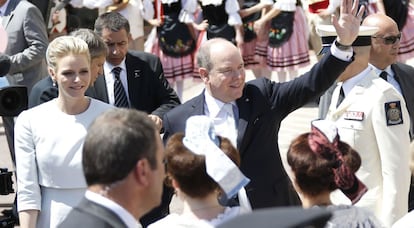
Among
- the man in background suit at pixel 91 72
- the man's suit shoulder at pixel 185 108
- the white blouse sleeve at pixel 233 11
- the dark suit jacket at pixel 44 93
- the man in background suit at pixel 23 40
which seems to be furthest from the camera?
Result: the white blouse sleeve at pixel 233 11

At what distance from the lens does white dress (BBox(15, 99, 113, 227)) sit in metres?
4.16

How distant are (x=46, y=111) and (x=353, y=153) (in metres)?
1.48

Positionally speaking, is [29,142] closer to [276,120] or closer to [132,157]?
[276,120]

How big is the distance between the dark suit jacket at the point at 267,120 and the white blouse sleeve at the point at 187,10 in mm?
5165

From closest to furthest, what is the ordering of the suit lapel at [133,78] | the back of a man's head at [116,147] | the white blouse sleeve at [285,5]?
the back of a man's head at [116,147] < the suit lapel at [133,78] < the white blouse sleeve at [285,5]

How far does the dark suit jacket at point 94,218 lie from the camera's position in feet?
8.69

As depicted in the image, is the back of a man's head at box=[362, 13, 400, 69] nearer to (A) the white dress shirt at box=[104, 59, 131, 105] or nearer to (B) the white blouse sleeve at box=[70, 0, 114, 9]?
(A) the white dress shirt at box=[104, 59, 131, 105]

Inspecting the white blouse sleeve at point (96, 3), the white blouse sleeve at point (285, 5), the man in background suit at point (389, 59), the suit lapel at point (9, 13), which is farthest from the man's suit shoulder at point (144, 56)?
the white blouse sleeve at point (96, 3)

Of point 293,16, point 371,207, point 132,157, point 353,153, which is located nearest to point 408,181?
point 371,207

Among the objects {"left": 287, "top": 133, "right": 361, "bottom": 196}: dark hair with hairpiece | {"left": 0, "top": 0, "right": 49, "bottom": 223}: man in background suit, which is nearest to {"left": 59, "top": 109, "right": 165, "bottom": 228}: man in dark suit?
{"left": 287, "top": 133, "right": 361, "bottom": 196}: dark hair with hairpiece

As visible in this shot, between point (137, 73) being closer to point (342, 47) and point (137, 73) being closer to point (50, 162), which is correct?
point (50, 162)

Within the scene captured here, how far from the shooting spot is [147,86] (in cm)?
521

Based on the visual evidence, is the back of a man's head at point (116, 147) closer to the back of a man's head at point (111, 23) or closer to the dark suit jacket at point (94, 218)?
the dark suit jacket at point (94, 218)

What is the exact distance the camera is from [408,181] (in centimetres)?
432
